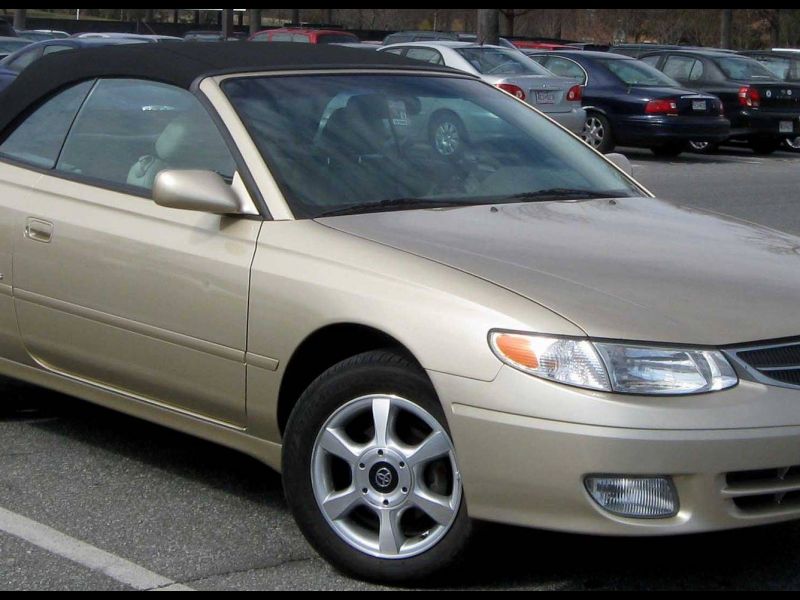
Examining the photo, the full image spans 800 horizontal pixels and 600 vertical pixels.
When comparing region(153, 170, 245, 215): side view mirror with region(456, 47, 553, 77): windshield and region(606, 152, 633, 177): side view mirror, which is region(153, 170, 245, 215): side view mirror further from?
region(456, 47, 553, 77): windshield

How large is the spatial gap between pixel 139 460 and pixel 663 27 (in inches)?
2317

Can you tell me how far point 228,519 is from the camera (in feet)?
15.3

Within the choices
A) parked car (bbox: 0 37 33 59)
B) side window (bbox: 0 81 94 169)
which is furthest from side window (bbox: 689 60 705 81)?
side window (bbox: 0 81 94 169)

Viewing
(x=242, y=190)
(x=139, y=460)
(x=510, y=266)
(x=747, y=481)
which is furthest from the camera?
(x=139, y=460)

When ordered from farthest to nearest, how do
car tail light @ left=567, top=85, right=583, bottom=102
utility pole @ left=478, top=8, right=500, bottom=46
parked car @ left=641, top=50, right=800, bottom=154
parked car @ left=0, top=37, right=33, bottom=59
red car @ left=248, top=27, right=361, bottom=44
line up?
red car @ left=248, top=27, right=361, bottom=44, utility pole @ left=478, top=8, right=500, bottom=46, parked car @ left=0, top=37, right=33, bottom=59, parked car @ left=641, top=50, right=800, bottom=154, car tail light @ left=567, top=85, right=583, bottom=102

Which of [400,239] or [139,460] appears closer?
[400,239]

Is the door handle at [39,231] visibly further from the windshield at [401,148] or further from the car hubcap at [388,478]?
the car hubcap at [388,478]

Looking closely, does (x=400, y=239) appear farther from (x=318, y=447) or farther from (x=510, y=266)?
(x=318, y=447)

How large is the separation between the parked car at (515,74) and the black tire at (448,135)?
13.7 m

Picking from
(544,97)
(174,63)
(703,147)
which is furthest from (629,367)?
(703,147)

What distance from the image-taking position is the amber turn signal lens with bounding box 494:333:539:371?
369cm

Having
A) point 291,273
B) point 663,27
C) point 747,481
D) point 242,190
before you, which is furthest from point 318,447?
point 663,27

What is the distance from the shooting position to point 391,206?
4.61m

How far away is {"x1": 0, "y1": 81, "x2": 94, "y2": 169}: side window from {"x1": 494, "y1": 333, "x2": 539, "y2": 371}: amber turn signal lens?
7.51 ft
